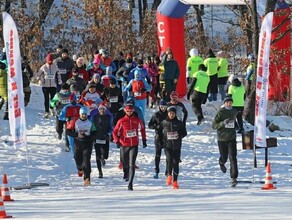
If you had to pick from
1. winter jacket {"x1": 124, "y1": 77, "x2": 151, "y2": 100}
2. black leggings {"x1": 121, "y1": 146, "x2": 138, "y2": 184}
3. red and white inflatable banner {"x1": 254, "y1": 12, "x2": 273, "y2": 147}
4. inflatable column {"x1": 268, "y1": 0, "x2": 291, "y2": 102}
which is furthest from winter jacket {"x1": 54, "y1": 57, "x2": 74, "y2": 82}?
red and white inflatable banner {"x1": 254, "y1": 12, "x2": 273, "y2": 147}

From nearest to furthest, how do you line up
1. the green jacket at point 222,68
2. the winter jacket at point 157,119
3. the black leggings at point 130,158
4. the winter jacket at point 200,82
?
the black leggings at point 130,158 < the winter jacket at point 157,119 < the winter jacket at point 200,82 < the green jacket at point 222,68

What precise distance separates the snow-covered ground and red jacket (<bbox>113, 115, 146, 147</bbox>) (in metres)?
0.92

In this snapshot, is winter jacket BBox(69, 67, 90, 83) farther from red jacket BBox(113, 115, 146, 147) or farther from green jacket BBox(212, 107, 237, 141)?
green jacket BBox(212, 107, 237, 141)

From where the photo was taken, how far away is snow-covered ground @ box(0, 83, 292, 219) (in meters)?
14.9

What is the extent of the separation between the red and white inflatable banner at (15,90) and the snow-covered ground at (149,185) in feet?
2.54

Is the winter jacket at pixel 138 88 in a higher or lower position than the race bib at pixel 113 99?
higher

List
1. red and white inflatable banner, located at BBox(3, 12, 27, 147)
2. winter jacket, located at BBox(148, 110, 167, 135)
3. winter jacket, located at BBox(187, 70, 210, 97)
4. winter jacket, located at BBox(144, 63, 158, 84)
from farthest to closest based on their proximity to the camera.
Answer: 1. winter jacket, located at BBox(144, 63, 158, 84)
2. winter jacket, located at BBox(187, 70, 210, 97)
3. winter jacket, located at BBox(148, 110, 167, 135)
4. red and white inflatable banner, located at BBox(3, 12, 27, 147)

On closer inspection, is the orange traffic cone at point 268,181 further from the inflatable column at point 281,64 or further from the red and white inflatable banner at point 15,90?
the inflatable column at point 281,64

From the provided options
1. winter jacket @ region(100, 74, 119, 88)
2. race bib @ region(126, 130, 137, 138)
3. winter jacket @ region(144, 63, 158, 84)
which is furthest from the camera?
winter jacket @ region(144, 63, 158, 84)

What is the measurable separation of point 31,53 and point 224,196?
60.9 feet

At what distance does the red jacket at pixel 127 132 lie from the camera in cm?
1819

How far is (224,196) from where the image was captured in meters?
16.9

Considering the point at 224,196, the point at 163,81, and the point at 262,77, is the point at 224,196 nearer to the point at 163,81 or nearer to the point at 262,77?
the point at 262,77

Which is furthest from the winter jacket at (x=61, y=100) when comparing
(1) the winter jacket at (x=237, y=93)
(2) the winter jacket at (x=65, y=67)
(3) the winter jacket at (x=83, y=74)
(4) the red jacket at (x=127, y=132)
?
(1) the winter jacket at (x=237, y=93)
